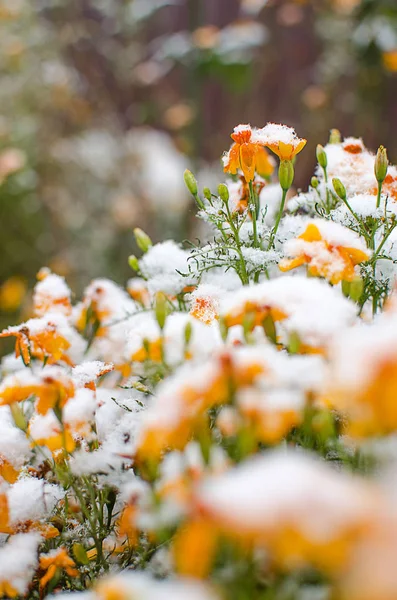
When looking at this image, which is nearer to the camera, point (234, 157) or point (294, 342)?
point (294, 342)

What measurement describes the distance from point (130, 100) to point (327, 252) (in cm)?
273

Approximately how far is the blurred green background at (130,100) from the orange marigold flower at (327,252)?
166cm

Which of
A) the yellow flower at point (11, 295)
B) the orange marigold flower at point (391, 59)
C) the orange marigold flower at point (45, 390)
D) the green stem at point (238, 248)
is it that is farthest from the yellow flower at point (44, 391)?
the orange marigold flower at point (391, 59)

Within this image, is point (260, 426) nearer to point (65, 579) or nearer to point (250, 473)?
point (250, 473)

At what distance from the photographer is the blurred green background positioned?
2305 millimetres

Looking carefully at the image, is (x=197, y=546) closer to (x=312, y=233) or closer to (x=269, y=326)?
(x=269, y=326)

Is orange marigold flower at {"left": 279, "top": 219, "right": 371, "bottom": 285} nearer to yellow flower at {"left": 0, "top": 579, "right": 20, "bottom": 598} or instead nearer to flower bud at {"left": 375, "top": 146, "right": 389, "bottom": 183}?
flower bud at {"left": 375, "top": 146, "right": 389, "bottom": 183}

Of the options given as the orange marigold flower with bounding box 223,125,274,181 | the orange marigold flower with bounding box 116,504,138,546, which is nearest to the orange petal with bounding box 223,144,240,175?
the orange marigold flower with bounding box 223,125,274,181

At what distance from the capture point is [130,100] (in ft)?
10.0

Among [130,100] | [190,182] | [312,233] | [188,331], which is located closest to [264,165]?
[190,182]

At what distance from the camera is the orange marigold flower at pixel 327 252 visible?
54cm

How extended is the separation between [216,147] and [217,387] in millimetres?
3036

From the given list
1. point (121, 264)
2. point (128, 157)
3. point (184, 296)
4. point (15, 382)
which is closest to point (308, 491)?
point (15, 382)

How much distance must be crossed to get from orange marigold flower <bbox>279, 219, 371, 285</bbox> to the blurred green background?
1.66 metres
